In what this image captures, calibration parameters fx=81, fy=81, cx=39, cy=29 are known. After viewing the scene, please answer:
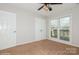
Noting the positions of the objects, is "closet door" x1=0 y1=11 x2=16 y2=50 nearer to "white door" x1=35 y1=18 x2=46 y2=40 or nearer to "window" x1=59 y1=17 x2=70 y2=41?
"white door" x1=35 y1=18 x2=46 y2=40

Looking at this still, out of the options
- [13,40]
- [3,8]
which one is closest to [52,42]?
[13,40]

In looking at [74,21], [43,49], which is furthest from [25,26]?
[74,21]

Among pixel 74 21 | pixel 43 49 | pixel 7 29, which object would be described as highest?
pixel 74 21

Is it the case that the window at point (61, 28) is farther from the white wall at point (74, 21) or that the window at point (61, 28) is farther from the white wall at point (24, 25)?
the white wall at point (24, 25)

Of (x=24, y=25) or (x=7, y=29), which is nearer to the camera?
(x=7, y=29)

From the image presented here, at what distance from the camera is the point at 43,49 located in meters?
1.29

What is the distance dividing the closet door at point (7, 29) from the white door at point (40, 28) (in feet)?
1.30

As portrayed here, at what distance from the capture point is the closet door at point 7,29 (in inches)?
46.2

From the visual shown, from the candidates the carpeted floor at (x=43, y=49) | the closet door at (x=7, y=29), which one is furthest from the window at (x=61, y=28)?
the closet door at (x=7, y=29)

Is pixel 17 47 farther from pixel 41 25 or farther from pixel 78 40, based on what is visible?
pixel 78 40

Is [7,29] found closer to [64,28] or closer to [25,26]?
[25,26]

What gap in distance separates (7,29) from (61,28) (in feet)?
2.97

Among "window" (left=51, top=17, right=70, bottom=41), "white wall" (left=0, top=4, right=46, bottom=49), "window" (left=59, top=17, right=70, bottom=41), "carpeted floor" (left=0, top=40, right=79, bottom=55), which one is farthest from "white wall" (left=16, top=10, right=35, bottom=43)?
"window" (left=59, top=17, right=70, bottom=41)
